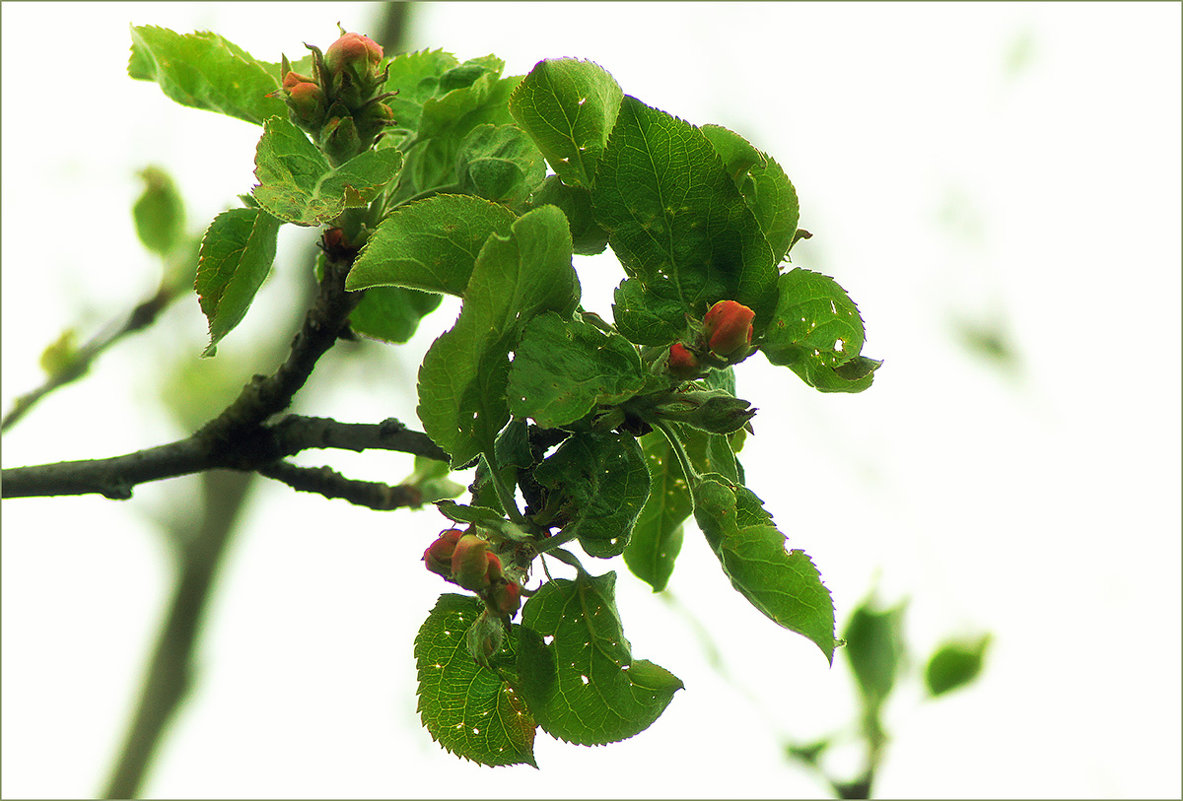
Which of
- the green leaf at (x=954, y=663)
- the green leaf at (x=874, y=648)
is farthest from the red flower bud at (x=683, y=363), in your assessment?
the green leaf at (x=954, y=663)

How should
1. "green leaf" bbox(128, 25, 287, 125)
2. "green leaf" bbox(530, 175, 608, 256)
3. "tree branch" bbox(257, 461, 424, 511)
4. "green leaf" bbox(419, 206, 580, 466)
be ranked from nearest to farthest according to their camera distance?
"green leaf" bbox(419, 206, 580, 466) → "green leaf" bbox(530, 175, 608, 256) → "green leaf" bbox(128, 25, 287, 125) → "tree branch" bbox(257, 461, 424, 511)

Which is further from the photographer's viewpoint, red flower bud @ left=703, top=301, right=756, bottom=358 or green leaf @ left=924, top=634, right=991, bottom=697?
green leaf @ left=924, top=634, right=991, bottom=697

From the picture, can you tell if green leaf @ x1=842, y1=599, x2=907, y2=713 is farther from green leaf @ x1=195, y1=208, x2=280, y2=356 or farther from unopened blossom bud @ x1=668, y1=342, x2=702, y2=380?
green leaf @ x1=195, y1=208, x2=280, y2=356

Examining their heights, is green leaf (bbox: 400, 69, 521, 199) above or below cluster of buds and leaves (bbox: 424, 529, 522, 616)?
above

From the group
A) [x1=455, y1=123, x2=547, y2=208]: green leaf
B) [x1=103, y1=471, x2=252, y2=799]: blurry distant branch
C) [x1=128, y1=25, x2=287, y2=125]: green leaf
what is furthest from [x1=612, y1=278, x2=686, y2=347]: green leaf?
[x1=103, y1=471, x2=252, y2=799]: blurry distant branch

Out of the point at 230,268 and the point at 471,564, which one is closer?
the point at 471,564

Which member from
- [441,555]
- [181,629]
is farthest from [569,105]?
[181,629]

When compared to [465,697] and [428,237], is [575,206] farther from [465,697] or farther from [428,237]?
[465,697]
